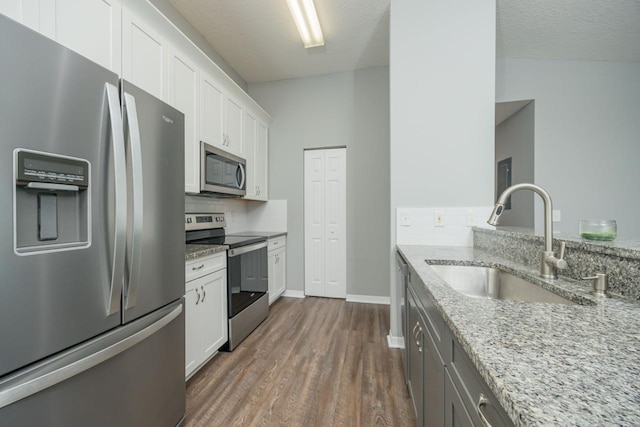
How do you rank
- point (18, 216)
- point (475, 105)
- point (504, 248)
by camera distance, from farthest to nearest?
point (475, 105) < point (504, 248) < point (18, 216)

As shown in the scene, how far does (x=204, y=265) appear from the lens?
1.93 meters

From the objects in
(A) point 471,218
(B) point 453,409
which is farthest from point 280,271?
(B) point 453,409

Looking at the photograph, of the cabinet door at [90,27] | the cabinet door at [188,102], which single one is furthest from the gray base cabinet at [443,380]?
the cabinet door at [90,27]

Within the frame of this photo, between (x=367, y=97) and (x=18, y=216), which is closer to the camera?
(x=18, y=216)

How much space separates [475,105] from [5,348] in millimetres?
2866

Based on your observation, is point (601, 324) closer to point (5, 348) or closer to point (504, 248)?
point (504, 248)

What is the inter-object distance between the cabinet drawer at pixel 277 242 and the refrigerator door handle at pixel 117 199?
2146 mm

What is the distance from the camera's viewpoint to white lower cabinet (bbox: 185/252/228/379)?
1.77m

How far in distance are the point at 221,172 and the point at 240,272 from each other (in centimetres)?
96

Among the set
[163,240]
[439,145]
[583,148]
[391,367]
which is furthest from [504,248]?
[583,148]

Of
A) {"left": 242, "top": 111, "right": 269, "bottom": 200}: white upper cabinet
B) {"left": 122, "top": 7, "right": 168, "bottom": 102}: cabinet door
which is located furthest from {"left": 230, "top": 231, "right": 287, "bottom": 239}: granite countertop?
{"left": 122, "top": 7, "right": 168, "bottom": 102}: cabinet door

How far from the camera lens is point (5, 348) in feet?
2.41

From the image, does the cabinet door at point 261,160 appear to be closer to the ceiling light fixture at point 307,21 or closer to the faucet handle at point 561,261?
the ceiling light fixture at point 307,21

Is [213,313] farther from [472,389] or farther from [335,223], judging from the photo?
[335,223]
